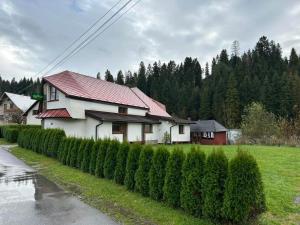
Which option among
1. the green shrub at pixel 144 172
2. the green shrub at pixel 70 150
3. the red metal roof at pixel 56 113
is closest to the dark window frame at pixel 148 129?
the red metal roof at pixel 56 113

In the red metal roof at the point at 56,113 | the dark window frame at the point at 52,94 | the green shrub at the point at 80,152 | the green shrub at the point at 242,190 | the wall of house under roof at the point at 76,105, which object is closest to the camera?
the green shrub at the point at 242,190

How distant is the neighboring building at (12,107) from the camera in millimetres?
42944

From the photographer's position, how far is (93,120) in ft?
68.3

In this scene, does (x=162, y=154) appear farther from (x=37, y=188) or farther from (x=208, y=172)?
(x=37, y=188)

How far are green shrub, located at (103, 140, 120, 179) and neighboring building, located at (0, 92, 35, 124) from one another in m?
37.4

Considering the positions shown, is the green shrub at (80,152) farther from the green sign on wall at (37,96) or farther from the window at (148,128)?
the window at (148,128)

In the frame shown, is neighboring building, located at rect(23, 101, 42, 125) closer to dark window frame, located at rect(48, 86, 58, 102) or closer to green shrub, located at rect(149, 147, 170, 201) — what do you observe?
dark window frame, located at rect(48, 86, 58, 102)

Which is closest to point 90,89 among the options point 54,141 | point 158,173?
point 54,141

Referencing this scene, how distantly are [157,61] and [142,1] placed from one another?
259ft

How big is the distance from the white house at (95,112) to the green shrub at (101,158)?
35.2 ft

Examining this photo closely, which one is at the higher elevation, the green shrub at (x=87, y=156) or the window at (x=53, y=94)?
the window at (x=53, y=94)

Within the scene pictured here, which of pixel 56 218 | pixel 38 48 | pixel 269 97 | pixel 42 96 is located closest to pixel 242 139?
pixel 42 96

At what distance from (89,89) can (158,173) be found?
18550mm

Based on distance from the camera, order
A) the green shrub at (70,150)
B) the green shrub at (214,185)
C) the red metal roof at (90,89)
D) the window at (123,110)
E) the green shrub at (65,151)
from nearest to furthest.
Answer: the green shrub at (214,185)
the green shrub at (70,150)
the green shrub at (65,151)
the red metal roof at (90,89)
the window at (123,110)
